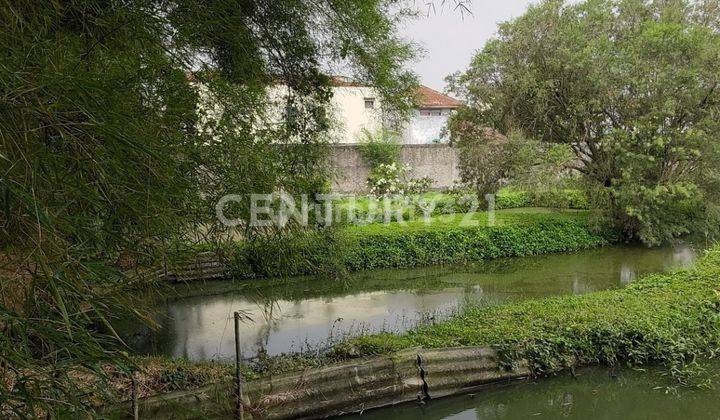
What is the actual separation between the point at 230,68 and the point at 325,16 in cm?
100

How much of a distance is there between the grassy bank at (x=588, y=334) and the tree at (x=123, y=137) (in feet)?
6.36

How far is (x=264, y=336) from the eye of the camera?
6.69 m

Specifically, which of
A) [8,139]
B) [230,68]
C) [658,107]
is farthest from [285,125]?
[658,107]

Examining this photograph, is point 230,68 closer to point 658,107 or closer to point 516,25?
point 516,25

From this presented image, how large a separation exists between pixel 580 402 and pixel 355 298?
437cm

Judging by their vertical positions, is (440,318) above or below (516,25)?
below

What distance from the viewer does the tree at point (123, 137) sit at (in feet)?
4.17

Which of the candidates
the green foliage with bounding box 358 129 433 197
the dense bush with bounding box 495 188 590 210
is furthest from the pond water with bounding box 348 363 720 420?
the green foliage with bounding box 358 129 433 197

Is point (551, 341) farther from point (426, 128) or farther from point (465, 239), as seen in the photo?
point (426, 128)

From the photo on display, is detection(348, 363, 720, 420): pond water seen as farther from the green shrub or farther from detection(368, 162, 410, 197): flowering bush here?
the green shrub

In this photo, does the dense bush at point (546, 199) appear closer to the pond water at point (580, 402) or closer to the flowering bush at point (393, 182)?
the flowering bush at point (393, 182)

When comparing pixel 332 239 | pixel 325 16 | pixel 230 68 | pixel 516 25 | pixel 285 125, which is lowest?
pixel 332 239

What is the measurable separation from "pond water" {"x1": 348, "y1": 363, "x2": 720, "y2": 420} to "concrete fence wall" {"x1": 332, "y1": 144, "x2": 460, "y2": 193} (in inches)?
495

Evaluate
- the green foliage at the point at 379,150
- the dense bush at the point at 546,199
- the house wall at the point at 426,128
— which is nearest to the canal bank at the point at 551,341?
the dense bush at the point at 546,199
